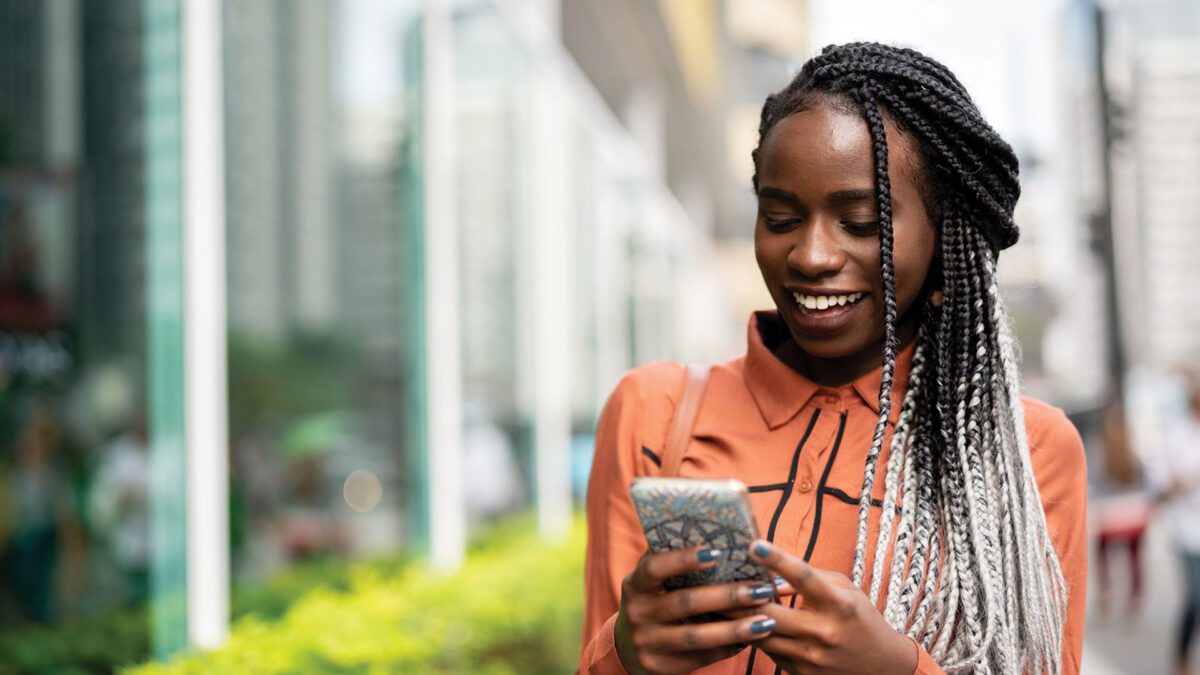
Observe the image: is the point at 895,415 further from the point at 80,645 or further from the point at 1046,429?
the point at 80,645

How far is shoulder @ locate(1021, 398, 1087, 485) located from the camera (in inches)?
65.4

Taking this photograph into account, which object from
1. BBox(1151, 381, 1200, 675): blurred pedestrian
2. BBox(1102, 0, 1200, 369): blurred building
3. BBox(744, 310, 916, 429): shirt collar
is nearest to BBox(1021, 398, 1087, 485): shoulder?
BBox(744, 310, 916, 429): shirt collar

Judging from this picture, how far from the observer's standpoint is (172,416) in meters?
3.72

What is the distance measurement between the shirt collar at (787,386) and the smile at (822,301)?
0.16 m

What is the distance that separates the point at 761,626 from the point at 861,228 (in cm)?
58

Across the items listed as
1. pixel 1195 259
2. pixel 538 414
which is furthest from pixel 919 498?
pixel 1195 259

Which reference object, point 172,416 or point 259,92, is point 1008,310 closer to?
point 172,416

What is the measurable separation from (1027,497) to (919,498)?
0.15 m

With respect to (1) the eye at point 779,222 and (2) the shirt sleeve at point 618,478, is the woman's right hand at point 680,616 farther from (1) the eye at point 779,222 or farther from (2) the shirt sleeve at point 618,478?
(1) the eye at point 779,222

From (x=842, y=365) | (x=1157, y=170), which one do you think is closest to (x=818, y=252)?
(x=842, y=365)

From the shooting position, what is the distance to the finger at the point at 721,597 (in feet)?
4.22

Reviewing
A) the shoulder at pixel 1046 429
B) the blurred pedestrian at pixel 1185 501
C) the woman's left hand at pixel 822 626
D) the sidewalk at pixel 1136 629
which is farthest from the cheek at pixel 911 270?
the blurred pedestrian at pixel 1185 501

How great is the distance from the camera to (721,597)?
129cm

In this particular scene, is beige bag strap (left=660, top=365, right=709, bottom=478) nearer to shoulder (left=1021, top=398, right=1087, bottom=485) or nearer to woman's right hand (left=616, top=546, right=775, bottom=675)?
woman's right hand (left=616, top=546, right=775, bottom=675)
